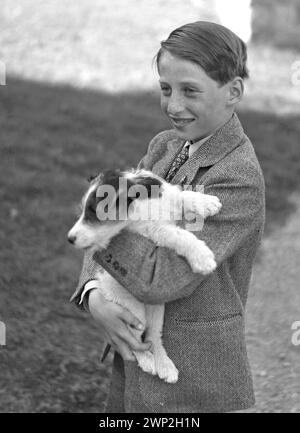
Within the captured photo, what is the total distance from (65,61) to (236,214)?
1080cm

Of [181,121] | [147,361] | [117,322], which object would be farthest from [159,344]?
[181,121]

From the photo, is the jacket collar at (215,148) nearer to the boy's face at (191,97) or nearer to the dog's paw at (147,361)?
the boy's face at (191,97)

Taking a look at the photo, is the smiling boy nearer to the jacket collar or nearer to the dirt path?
the jacket collar

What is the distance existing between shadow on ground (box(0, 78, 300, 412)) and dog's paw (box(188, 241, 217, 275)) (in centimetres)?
259

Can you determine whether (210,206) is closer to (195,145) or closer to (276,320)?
(195,145)

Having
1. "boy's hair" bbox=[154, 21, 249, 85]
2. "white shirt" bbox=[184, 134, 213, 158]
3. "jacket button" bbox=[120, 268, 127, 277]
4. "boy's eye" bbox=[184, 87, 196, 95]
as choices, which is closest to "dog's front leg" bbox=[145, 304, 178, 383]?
"jacket button" bbox=[120, 268, 127, 277]

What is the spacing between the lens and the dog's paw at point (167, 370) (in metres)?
2.46

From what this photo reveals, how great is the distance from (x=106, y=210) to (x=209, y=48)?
2.35 feet

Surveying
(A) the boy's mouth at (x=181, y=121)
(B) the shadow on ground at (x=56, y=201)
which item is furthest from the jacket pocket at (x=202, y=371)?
(B) the shadow on ground at (x=56, y=201)

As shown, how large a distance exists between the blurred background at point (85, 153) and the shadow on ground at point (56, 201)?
0.01m

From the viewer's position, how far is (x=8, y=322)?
17.3ft

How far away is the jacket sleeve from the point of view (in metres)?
2.27

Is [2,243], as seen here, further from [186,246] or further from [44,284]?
[186,246]
